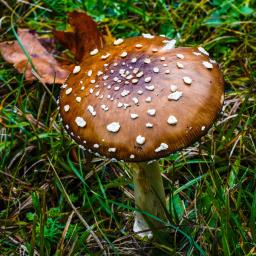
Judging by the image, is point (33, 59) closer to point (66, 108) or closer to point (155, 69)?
point (66, 108)

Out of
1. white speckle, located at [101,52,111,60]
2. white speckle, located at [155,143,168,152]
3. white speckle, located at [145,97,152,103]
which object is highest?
white speckle, located at [101,52,111,60]

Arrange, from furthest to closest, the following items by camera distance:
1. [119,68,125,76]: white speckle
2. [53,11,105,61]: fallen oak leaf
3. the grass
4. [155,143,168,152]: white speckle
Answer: [53,11,105,61]: fallen oak leaf → the grass → [119,68,125,76]: white speckle → [155,143,168,152]: white speckle

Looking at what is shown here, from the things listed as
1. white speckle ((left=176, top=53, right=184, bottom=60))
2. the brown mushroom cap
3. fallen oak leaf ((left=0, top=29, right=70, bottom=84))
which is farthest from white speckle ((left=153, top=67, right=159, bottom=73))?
fallen oak leaf ((left=0, top=29, right=70, bottom=84))

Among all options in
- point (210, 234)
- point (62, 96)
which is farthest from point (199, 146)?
point (62, 96)

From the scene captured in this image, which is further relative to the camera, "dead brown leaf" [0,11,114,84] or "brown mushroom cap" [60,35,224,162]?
"dead brown leaf" [0,11,114,84]

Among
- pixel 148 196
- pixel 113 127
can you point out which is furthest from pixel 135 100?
pixel 148 196

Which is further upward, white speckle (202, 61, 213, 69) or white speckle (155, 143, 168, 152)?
white speckle (202, 61, 213, 69)

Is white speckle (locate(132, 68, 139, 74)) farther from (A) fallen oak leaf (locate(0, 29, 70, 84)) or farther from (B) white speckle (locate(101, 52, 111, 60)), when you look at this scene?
(A) fallen oak leaf (locate(0, 29, 70, 84))
